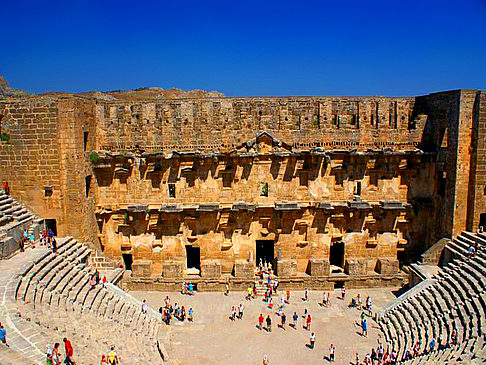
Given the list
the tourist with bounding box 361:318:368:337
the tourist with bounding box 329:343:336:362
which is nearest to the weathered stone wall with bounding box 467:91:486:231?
the tourist with bounding box 361:318:368:337

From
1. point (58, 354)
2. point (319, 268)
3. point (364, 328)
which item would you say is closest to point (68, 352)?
point (58, 354)

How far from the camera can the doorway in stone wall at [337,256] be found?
67.3 feet

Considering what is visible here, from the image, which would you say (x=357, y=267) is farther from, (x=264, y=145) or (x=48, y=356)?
(x=48, y=356)

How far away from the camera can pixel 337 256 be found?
70.5 feet

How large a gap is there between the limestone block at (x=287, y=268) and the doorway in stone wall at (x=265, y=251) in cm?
166

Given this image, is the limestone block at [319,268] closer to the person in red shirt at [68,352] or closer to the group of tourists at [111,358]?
the group of tourists at [111,358]

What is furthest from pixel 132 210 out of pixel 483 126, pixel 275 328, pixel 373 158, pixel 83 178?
pixel 483 126

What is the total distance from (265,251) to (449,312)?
9897 mm

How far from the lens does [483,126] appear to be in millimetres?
17578

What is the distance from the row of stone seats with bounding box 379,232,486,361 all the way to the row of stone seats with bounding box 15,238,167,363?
29.3ft

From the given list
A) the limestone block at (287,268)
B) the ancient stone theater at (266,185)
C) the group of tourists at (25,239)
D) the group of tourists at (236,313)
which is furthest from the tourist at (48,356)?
the limestone block at (287,268)

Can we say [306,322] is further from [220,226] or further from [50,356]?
[50,356]

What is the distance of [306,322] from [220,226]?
244 inches

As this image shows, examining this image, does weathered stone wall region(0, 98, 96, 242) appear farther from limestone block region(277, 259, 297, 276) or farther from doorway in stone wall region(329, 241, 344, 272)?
doorway in stone wall region(329, 241, 344, 272)
